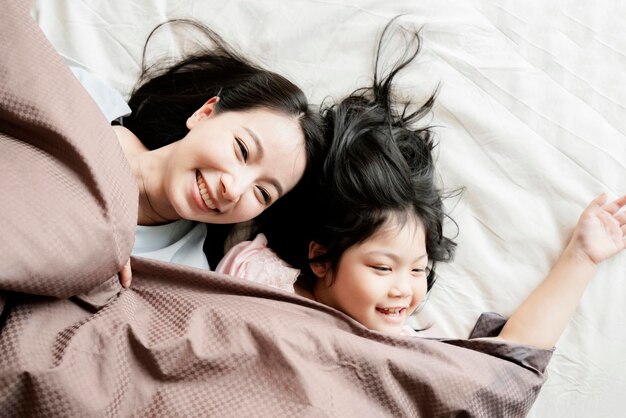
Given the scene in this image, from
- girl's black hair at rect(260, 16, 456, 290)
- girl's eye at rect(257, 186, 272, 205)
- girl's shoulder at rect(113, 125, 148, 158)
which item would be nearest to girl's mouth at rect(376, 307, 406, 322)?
girl's black hair at rect(260, 16, 456, 290)

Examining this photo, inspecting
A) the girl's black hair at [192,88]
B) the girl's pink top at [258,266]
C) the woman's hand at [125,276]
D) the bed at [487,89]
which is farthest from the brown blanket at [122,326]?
the girl's black hair at [192,88]

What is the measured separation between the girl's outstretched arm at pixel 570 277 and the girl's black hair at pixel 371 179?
0.16 meters

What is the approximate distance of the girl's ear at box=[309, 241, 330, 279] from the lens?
3.83 ft

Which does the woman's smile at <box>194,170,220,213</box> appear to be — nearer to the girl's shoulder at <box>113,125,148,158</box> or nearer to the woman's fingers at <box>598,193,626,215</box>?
the girl's shoulder at <box>113,125,148,158</box>

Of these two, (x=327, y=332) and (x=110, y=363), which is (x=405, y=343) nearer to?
(x=327, y=332)

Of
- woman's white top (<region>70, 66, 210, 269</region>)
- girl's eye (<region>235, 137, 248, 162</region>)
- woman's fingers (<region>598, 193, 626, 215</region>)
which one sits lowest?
woman's white top (<region>70, 66, 210, 269</region>)

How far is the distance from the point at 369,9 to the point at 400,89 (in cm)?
17

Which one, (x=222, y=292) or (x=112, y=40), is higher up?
(x=112, y=40)

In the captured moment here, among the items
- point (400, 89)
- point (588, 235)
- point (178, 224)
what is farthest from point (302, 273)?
point (588, 235)

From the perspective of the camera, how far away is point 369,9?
4.26 ft

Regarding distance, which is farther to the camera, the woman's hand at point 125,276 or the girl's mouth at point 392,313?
the girl's mouth at point 392,313

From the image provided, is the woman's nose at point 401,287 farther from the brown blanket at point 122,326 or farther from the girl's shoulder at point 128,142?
the girl's shoulder at point 128,142

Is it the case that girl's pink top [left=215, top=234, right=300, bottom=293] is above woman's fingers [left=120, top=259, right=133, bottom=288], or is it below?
below

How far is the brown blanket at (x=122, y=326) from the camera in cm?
77
